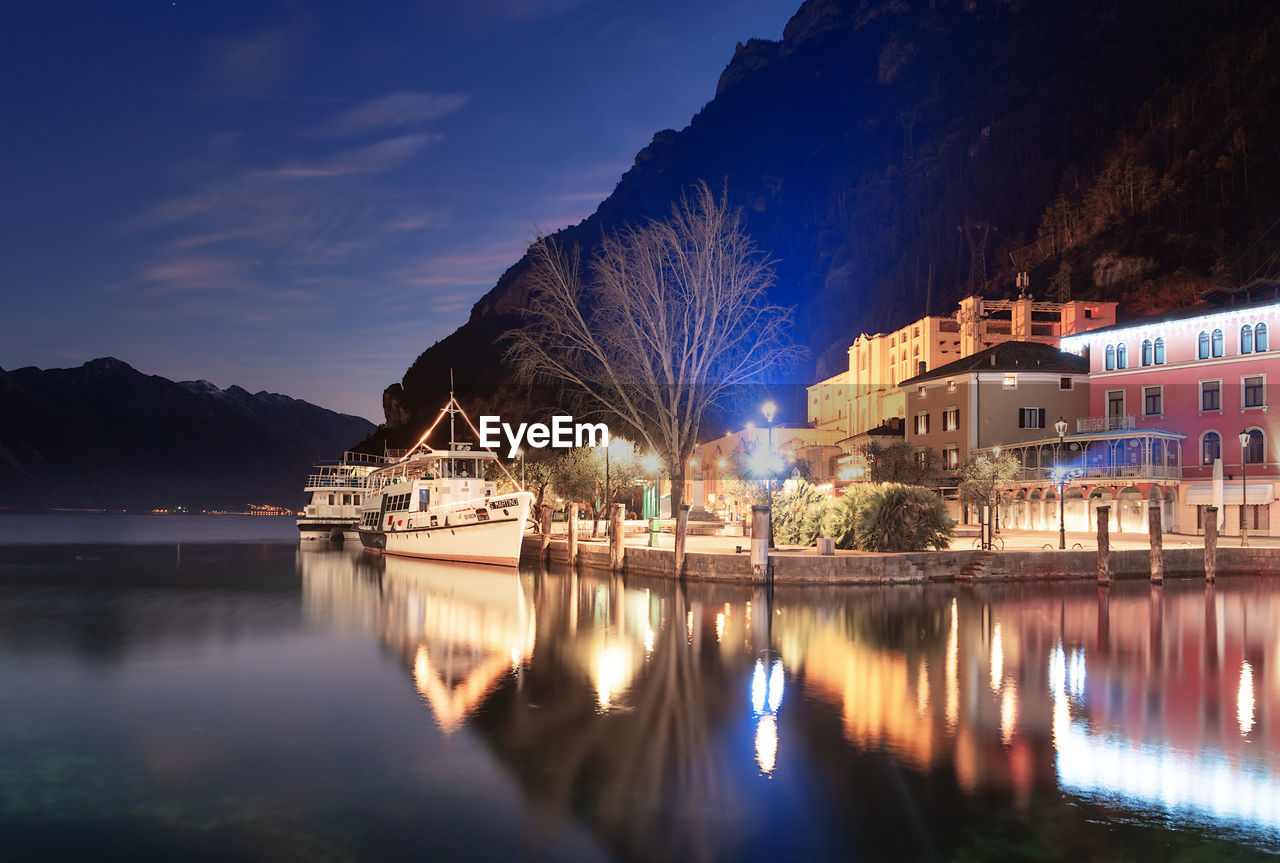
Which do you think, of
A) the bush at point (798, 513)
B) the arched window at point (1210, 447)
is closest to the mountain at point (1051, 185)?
the arched window at point (1210, 447)

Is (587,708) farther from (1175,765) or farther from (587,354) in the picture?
(587,354)

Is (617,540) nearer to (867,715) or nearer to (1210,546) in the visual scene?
(1210,546)

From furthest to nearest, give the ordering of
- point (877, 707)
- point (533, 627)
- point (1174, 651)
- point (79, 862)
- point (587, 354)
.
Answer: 1. point (587, 354)
2. point (533, 627)
3. point (1174, 651)
4. point (877, 707)
5. point (79, 862)

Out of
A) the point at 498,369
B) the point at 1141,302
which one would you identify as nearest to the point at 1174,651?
the point at 1141,302

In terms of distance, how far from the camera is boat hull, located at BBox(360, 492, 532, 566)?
38250mm

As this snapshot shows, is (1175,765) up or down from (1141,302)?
down

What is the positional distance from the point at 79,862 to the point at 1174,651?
60.3 ft

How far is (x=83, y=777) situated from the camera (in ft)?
34.8

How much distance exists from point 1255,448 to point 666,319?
30.6 m

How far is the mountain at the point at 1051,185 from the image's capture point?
289ft

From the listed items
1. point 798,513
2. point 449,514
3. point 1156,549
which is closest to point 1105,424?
point 1156,549

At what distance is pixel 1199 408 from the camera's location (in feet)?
158

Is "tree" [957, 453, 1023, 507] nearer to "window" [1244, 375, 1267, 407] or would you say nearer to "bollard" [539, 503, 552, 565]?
"window" [1244, 375, 1267, 407]

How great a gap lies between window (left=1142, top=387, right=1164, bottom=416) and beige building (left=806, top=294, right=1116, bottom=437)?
19.5 metres
